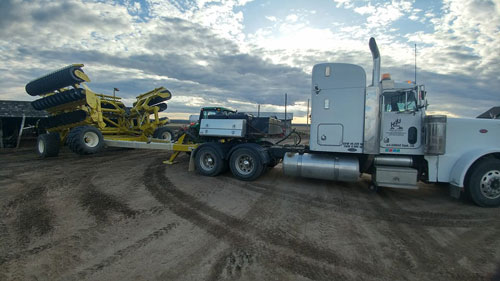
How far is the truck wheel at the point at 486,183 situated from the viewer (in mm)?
4777

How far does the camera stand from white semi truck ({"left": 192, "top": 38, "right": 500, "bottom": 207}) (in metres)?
4.93

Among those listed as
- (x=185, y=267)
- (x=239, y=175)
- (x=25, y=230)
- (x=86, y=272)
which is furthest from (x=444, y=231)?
(x=25, y=230)

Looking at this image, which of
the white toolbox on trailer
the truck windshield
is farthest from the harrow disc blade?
the truck windshield

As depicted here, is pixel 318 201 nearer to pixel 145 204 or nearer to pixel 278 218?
pixel 278 218

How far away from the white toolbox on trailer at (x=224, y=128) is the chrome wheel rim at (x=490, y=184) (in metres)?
5.85

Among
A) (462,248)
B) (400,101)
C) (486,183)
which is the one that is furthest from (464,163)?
(462,248)

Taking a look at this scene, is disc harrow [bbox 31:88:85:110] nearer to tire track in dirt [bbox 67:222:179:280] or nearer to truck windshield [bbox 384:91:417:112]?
tire track in dirt [bbox 67:222:179:280]

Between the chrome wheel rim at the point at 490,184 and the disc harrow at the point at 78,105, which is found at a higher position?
the disc harrow at the point at 78,105

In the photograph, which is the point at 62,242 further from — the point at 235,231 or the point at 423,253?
the point at 423,253

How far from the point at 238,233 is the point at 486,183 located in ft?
18.1

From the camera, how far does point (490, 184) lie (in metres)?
4.80

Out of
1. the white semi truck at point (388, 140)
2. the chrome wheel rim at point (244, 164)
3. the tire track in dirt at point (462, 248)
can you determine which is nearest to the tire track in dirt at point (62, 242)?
the chrome wheel rim at point (244, 164)

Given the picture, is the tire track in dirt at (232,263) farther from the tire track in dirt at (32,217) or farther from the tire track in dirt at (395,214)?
the tire track in dirt at (32,217)

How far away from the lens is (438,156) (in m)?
5.18
